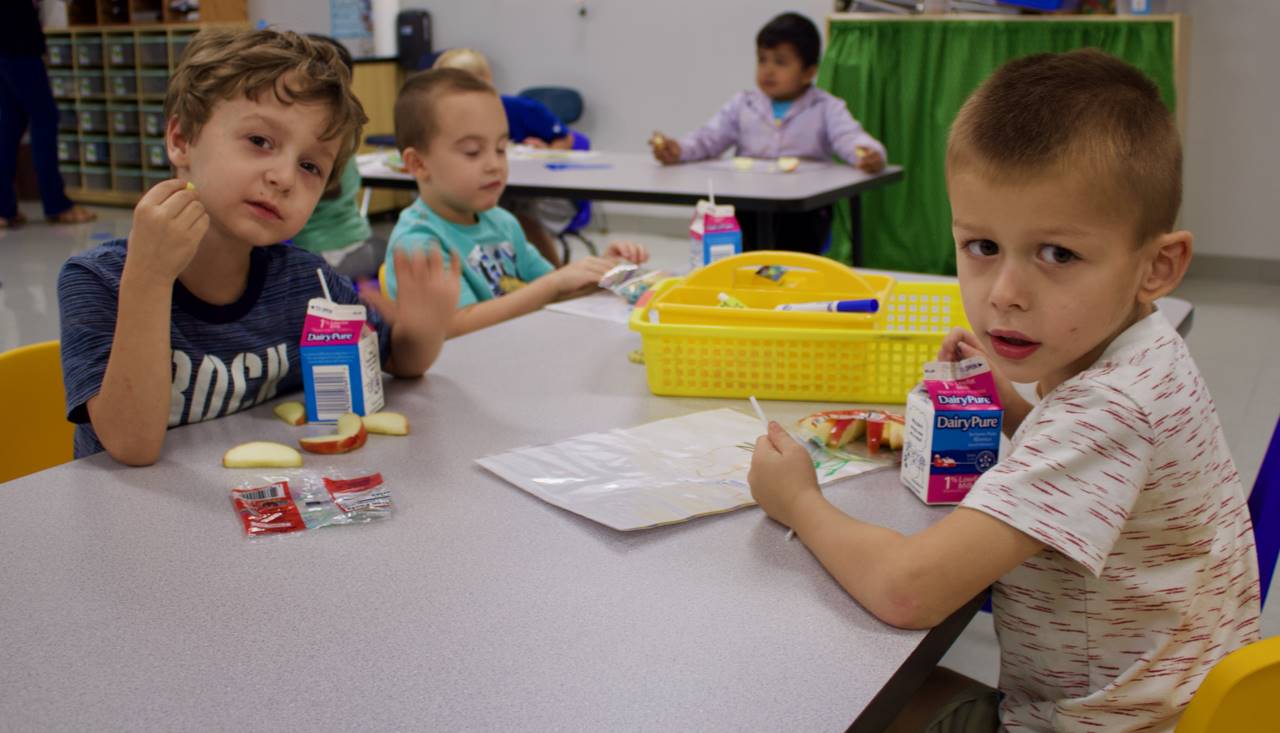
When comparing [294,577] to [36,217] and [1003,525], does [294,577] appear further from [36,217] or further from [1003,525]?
[36,217]

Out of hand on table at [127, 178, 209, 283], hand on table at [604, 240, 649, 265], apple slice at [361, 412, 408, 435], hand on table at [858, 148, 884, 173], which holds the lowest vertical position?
apple slice at [361, 412, 408, 435]

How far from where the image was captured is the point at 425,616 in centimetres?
82

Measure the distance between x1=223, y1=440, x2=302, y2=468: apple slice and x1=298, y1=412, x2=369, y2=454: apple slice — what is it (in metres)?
0.03

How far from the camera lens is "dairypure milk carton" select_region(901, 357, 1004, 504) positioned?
1017 mm

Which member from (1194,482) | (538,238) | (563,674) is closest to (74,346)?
(563,674)

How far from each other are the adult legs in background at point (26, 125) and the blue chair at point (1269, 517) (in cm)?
691

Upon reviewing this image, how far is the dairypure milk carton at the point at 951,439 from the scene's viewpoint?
3.34 ft

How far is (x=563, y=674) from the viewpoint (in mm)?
743

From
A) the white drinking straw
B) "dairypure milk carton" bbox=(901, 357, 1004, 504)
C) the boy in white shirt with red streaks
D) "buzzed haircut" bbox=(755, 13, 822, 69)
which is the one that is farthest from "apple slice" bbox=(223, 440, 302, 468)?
"buzzed haircut" bbox=(755, 13, 822, 69)

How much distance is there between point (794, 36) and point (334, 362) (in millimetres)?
3251

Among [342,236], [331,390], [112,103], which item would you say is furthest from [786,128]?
[112,103]

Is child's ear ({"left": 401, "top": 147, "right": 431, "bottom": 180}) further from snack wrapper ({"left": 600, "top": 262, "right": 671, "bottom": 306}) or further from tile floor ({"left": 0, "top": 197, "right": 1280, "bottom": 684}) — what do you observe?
tile floor ({"left": 0, "top": 197, "right": 1280, "bottom": 684})

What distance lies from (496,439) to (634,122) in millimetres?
5385

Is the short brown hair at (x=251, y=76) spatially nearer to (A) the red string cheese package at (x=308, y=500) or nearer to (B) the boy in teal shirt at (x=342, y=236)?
(A) the red string cheese package at (x=308, y=500)
